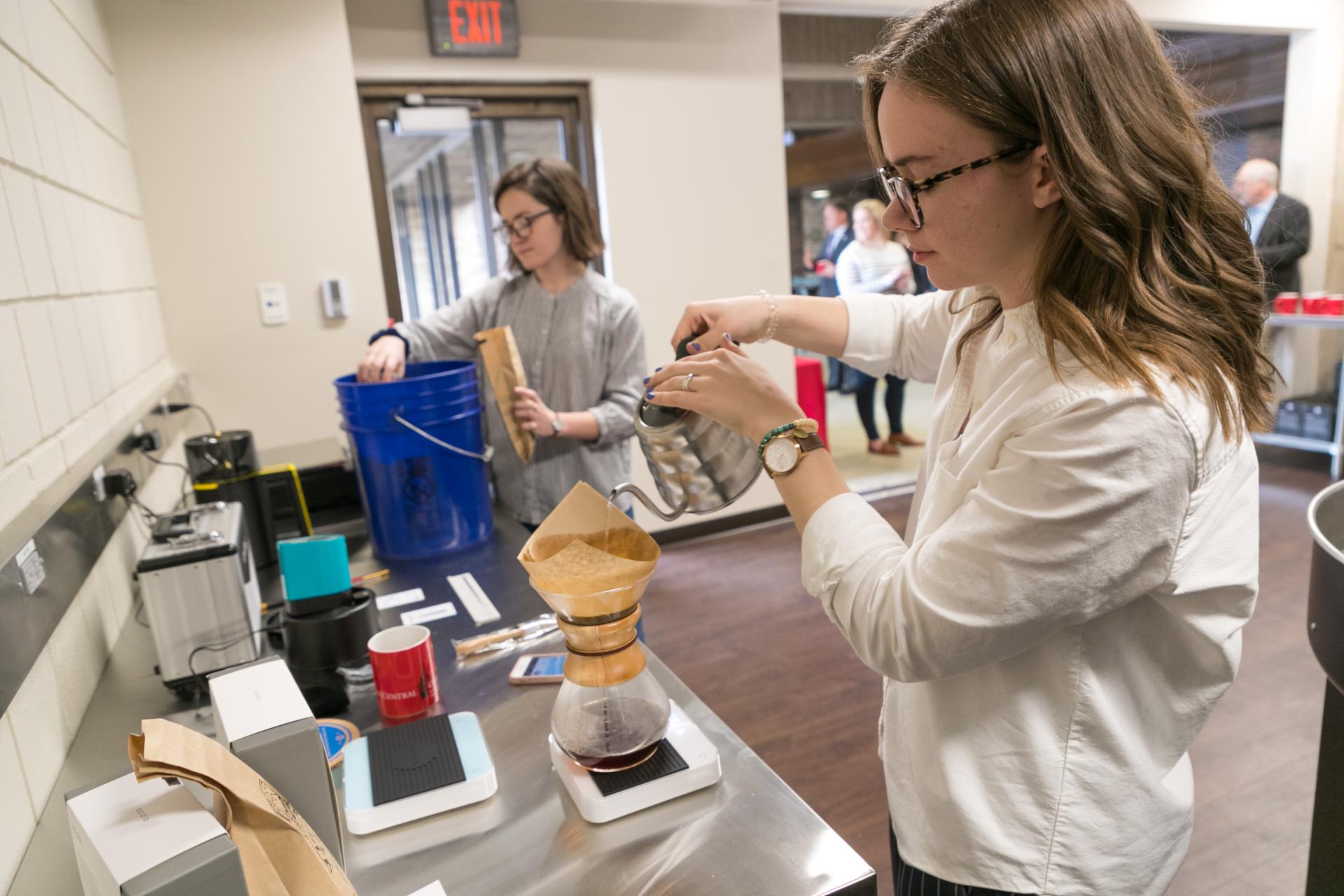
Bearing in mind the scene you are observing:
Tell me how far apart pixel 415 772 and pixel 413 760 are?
0.09ft

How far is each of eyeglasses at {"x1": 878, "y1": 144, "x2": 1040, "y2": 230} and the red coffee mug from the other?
32.6 inches

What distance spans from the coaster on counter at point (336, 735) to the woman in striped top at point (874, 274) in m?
4.51

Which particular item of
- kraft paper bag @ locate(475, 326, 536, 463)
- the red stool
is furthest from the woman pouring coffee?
the red stool

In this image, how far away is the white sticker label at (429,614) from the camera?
1.49m

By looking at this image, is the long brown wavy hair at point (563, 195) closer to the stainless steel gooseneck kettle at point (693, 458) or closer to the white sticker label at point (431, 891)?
the stainless steel gooseneck kettle at point (693, 458)

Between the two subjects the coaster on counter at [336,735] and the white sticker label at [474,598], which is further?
the white sticker label at [474,598]

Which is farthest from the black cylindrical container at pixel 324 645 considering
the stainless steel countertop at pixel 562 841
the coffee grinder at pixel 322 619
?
the stainless steel countertop at pixel 562 841

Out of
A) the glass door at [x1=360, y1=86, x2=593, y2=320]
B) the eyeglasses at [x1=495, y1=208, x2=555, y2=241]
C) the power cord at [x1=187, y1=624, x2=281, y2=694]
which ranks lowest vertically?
the power cord at [x1=187, y1=624, x2=281, y2=694]

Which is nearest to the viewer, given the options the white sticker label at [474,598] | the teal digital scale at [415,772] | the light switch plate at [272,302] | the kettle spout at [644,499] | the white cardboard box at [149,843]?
the white cardboard box at [149,843]

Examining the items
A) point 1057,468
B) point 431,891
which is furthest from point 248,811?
point 1057,468

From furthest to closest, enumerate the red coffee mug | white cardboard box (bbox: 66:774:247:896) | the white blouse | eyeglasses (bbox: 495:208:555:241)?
1. eyeglasses (bbox: 495:208:555:241)
2. the red coffee mug
3. the white blouse
4. white cardboard box (bbox: 66:774:247:896)

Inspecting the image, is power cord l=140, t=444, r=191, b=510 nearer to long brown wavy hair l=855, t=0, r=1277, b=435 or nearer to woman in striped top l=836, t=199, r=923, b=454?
long brown wavy hair l=855, t=0, r=1277, b=435

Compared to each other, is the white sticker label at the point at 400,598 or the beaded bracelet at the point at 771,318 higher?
the beaded bracelet at the point at 771,318

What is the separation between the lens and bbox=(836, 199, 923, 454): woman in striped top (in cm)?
535
